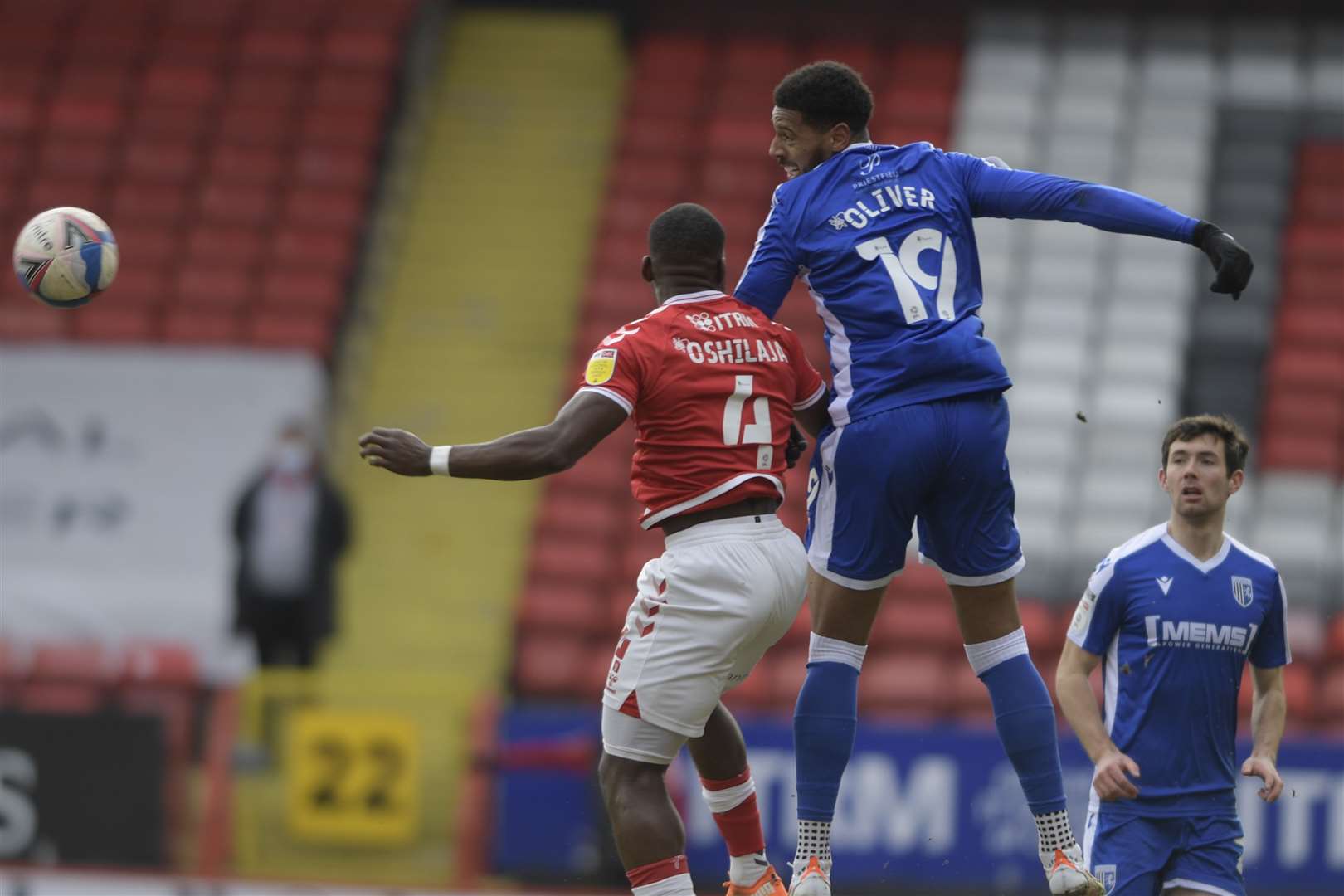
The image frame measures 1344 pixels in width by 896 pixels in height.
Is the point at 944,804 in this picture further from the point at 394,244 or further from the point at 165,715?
Answer: the point at 394,244

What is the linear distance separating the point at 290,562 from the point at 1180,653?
738 cm

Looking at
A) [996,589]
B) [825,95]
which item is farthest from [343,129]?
[996,589]

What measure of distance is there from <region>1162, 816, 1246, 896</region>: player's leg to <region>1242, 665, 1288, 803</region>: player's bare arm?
0.63 feet

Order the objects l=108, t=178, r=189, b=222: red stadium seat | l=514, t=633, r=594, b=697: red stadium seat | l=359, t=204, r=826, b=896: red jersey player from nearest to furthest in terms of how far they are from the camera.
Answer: l=359, t=204, r=826, b=896: red jersey player, l=514, t=633, r=594, b=697: red stadium seat, l=108, t=178, r=189, b=222: red stadium seat

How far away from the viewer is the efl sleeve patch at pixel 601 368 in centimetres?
571

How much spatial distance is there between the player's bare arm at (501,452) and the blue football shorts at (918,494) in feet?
2.57

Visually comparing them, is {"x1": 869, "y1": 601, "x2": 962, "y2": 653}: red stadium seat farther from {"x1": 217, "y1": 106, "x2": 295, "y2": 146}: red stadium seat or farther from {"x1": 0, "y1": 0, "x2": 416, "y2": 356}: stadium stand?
{"x1": 217, "y1": 106, "x2": 295, "y2": 146}: red stadium seat

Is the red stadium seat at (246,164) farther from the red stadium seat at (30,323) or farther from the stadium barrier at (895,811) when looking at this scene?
the stadium barrier at (895,811)

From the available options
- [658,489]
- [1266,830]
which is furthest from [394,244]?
[658,489]

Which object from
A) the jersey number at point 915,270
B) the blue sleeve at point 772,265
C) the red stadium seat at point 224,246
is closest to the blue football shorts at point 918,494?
the jersey number at point 915,270

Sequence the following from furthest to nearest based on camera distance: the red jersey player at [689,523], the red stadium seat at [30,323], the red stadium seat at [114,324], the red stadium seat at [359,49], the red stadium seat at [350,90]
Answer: the red stadium seat at [359,49]
the red stadium seat at [350,90]
the red stadium seat at [30,323]
the red stadium seat at [114,324]
the red jersey player at [689,523]

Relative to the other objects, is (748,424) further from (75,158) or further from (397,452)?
(75,158)

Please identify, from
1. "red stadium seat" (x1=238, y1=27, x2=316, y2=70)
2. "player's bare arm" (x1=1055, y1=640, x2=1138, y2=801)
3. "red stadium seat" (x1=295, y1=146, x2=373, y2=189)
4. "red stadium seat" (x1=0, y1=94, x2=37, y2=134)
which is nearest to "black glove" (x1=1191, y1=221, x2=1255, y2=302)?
"player's bare arm" (x1=1055, y1=640, x2=1138, y2=801)

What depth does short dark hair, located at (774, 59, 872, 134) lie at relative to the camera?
5.95 meters
